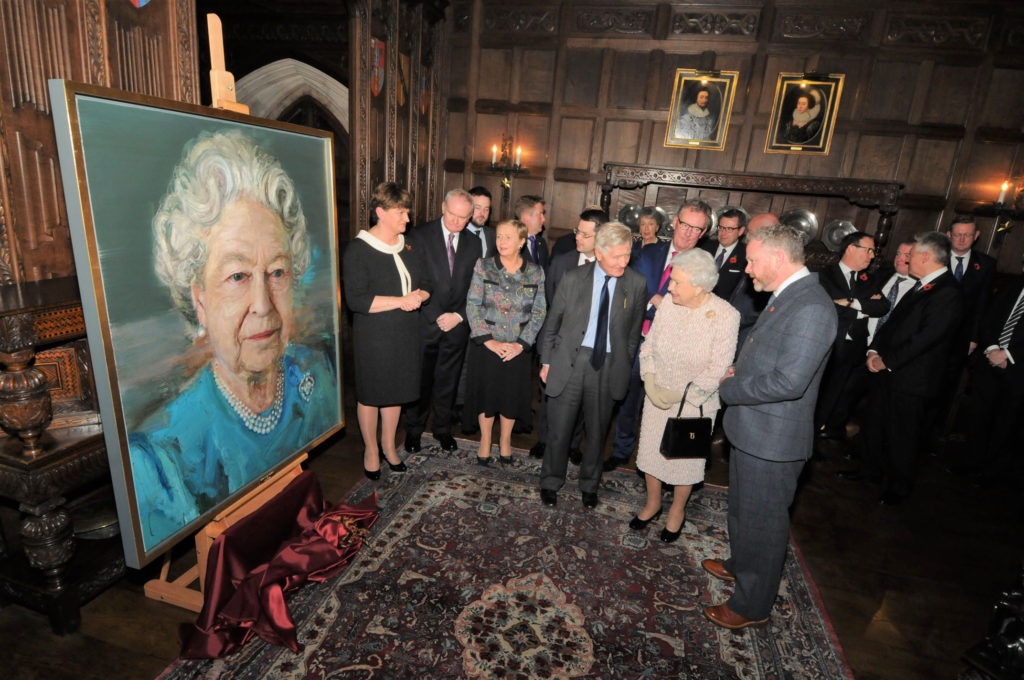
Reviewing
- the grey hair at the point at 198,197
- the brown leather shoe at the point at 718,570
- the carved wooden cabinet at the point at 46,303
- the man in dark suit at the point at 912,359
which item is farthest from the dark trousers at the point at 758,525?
the carved wooden cabinet at the point at 46,303

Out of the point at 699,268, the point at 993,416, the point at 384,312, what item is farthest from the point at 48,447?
the point at 993,416

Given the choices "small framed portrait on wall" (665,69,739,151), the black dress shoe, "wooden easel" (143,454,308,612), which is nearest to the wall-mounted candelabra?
"small framed portrait on wall" (665,69,739,151)

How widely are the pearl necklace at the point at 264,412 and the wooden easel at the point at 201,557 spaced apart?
0.99 feet

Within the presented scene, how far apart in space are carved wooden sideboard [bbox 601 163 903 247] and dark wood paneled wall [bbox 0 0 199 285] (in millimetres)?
4931

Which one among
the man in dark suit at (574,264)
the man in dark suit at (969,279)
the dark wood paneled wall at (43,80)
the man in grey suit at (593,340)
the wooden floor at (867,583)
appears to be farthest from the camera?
the man in dark suit at (969,279)

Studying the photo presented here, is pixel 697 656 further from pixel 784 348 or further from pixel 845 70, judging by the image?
pixel 845 70

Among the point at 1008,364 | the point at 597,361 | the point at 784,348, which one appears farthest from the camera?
the point at 1008,364

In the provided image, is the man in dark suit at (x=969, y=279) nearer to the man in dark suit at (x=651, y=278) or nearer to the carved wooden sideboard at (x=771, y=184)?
the carved wooden sideboard at (x=771, y=184)

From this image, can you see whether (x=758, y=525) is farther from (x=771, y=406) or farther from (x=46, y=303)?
(x=46, y=303)

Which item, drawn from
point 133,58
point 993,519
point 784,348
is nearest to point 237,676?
point 784,348

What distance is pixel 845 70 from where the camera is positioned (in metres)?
5.99

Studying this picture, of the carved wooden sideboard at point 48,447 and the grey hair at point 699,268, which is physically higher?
the grey hair at point 699,268

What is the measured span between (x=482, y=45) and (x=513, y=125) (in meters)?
1.05

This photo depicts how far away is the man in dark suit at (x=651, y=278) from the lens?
3863 millimetres
